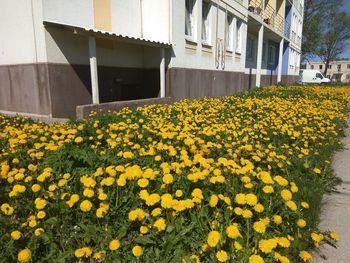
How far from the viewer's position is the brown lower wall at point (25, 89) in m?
7.39

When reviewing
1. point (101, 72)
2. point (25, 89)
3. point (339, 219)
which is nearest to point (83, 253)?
point (339, 219)

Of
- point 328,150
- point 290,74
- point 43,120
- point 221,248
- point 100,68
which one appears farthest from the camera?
point 290,74

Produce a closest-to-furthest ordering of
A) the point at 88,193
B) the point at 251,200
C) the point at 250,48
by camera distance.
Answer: the point at 251,200 < the point at 88,193 < the point at 250,48

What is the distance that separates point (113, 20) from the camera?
9766 mm

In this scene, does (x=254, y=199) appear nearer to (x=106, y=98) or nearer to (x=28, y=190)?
(x=28, y=190)

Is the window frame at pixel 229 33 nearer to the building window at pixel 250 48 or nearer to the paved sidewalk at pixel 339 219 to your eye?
the building window at pixel 250 48

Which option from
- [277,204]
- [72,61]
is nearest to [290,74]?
[72,61]

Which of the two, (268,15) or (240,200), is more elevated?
(268,15)

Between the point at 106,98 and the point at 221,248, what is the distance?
26.4ft

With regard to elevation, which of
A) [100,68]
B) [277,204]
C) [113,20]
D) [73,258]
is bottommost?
[73,258]

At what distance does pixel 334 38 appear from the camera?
5544 centimetres

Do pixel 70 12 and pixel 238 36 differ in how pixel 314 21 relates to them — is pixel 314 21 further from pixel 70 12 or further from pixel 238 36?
pixel 70 12

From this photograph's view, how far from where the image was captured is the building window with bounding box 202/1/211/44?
1315cm

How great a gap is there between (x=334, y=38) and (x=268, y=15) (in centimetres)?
3908
